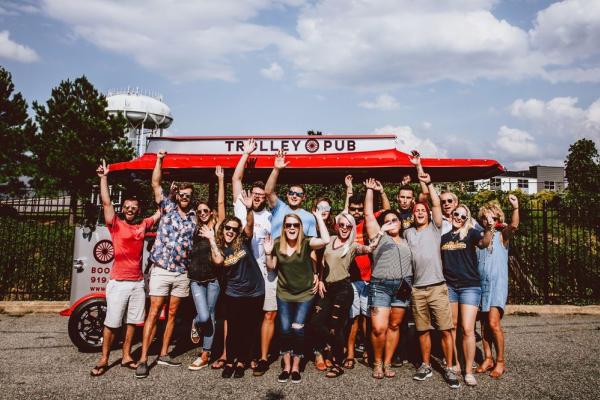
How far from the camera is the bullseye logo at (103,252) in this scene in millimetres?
5414

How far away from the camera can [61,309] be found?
750 cm

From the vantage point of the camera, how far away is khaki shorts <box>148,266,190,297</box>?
4.50m

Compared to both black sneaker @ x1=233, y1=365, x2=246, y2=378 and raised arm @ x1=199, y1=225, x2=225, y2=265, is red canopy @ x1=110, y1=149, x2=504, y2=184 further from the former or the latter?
black sneaker @ x1=233, y1=365, x2=246, y2=378

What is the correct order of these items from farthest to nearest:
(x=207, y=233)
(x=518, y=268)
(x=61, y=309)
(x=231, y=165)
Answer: (x=518, y=268), (x=61, y=309), (x=231, y=165), (x=207, y=233)

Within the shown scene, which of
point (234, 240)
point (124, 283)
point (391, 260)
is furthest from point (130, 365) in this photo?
point (391, 260)

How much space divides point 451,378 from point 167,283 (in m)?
3.32

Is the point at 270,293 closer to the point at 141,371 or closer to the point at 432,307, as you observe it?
the point at 141,371

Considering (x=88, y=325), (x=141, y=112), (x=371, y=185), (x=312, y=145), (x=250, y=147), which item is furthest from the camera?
(x=141, y=112)

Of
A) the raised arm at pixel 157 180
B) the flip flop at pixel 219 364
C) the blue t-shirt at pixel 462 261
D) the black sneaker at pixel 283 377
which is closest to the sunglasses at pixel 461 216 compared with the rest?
the blue t-shirt at pixel 462 261

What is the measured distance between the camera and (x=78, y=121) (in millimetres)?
20812

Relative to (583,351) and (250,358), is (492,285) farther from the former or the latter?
(250,358)

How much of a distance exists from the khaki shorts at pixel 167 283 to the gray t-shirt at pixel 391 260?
7.31 ft

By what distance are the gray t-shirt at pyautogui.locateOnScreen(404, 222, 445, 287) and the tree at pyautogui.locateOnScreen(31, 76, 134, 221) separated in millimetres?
19884

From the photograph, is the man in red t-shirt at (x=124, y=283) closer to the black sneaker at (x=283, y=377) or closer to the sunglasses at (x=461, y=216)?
the black sneaker at (x=283, y=377)
